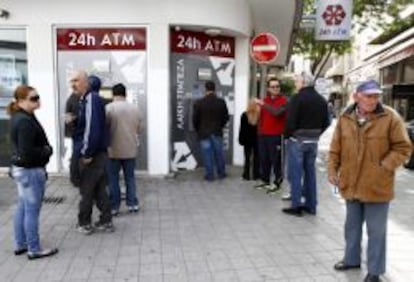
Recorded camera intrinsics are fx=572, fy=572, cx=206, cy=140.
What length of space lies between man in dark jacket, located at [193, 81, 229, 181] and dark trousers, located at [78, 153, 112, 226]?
3.90 m

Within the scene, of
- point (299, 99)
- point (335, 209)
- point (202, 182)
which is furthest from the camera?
point (202, 182)

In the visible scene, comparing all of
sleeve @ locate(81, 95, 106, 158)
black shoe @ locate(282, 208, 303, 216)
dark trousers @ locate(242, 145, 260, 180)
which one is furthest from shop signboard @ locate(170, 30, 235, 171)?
sleeve @ locate(81, 95, 106, 158)

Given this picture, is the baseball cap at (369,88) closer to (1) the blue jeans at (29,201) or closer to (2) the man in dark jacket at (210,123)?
(1) the blue jeans at (29,201)

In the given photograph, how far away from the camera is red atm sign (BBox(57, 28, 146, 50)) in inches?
401

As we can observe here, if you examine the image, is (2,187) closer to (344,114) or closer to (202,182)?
(202,182)

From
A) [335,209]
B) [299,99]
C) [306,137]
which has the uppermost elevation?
[299,99]

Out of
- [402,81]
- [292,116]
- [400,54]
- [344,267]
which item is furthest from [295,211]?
[402,81]

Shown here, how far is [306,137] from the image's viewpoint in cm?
735

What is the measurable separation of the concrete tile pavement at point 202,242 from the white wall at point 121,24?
5.20 feet

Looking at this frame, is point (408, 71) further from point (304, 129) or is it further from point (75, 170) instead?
point (75, 170)

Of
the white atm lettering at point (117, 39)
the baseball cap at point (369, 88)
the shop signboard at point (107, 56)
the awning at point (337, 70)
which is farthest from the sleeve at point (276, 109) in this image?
the awning at point (337, 70)

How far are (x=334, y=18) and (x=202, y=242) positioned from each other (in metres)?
9.19

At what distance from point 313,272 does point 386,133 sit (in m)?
1.49

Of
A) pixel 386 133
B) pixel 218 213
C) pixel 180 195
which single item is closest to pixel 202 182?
pixel 180 195
